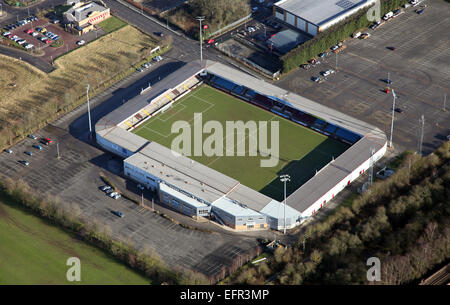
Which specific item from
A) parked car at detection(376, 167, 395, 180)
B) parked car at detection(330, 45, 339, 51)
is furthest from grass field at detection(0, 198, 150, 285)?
parked car at detection(330, 45, 339, 51)

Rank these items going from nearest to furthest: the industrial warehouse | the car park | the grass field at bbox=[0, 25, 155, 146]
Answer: the industrial warehouse
the grass field at bbox=[0, 25, 155, 146]
the car park

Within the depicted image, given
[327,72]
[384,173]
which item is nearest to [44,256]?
[384,173]

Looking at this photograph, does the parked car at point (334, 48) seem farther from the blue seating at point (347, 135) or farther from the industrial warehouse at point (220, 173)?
the blue seating at point (347, 135)

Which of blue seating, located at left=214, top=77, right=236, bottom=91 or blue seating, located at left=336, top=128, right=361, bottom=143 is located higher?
blue seating, located at left=214, top=77, right=236, bottom=91

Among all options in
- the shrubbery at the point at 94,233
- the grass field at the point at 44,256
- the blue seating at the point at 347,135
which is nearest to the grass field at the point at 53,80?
the shrubbery at the point at 94,233

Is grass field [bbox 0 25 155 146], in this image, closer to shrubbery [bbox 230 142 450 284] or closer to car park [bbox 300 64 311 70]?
car park [bbox 300 64 311 70]

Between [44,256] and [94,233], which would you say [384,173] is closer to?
[94,233]
